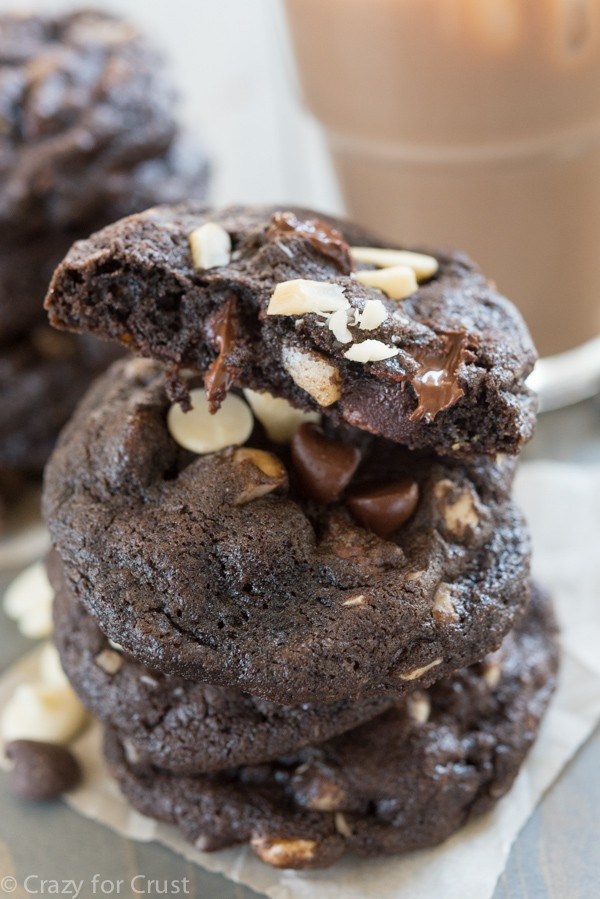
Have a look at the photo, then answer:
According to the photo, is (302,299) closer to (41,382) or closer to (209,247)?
(209,247)

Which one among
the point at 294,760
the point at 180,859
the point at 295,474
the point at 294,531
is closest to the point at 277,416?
the point at 295,474

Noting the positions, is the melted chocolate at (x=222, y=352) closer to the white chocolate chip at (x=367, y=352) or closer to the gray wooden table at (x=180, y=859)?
the white chocolate chip at (x=367, y=352)

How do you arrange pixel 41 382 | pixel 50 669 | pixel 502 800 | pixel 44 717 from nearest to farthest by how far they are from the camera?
pixel 502 800, pixel 44 717, pixel 50 669, pixel 41 382

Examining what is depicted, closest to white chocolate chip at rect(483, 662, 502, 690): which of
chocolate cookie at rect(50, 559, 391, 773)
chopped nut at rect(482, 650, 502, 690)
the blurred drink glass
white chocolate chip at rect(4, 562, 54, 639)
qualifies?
chopped nut at rect(482, 650, 502, 690)

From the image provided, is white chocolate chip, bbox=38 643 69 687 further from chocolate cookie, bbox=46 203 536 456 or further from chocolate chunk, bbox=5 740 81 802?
chocolate cookie, bbox=46 203 536 456

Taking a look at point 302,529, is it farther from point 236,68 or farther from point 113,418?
point 236,68
